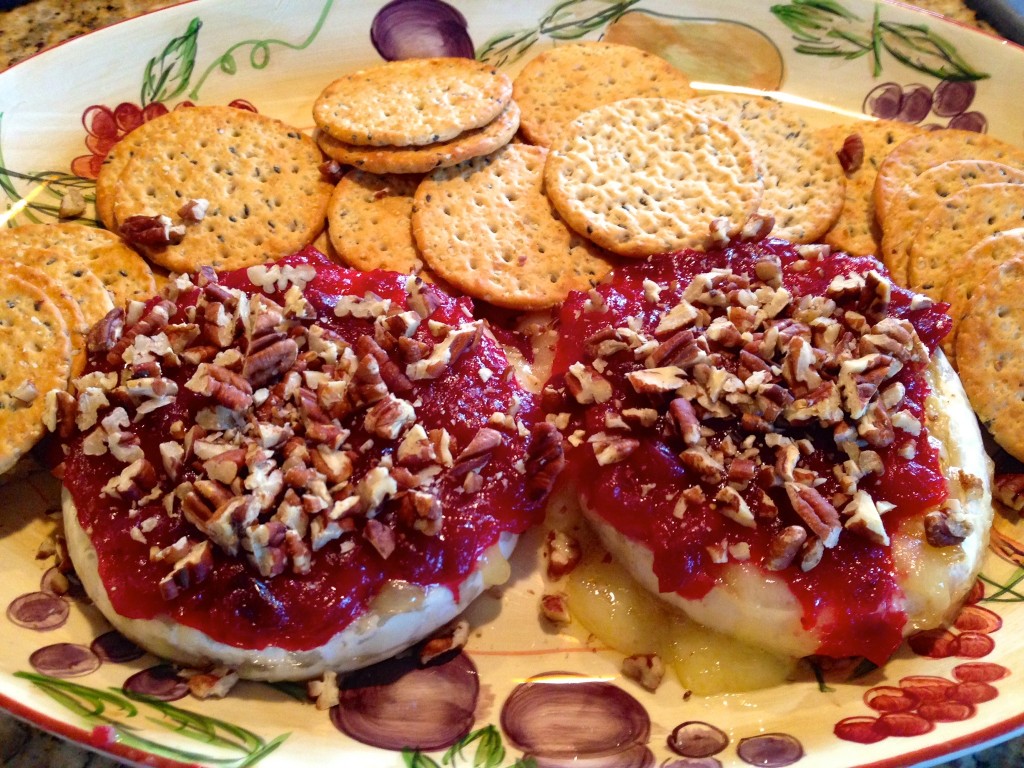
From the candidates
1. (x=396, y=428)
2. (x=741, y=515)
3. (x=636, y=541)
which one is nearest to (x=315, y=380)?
(x=396, y=428)

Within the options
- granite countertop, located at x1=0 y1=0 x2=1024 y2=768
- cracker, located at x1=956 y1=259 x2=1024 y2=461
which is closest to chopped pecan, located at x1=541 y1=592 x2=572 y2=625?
cracker, located at x1=956 y1=259 x2=1024 y2=461

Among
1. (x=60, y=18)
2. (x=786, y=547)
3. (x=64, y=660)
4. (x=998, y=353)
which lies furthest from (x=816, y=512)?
(x=60, y=18)

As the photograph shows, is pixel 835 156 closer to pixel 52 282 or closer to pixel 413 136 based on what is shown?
pixel 413 136

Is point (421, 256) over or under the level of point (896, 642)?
over

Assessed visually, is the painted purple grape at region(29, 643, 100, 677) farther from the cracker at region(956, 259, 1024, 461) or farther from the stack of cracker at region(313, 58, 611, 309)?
the cracker at region(956, 259, 1024, 461)

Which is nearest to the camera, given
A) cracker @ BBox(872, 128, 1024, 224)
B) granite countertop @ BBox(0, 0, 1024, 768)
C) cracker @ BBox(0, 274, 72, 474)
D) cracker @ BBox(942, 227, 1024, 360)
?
cracker @ BBox(0, 274, 72, 474)

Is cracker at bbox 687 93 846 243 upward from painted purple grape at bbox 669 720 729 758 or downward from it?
upward
